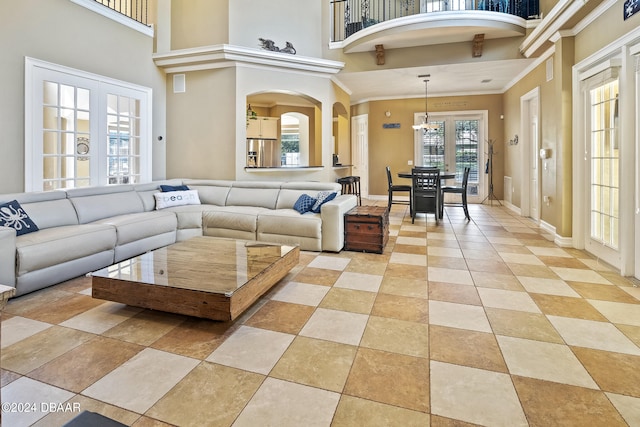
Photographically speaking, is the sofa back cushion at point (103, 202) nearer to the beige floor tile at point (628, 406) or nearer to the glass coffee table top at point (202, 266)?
the glass coffee table top at point (202, 266)

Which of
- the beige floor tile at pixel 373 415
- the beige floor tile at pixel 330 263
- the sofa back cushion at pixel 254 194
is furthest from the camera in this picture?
the sofa back cushion at pixel 254 194

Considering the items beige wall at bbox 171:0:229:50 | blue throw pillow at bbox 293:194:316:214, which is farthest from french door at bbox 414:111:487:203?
blue throw pillow at bbox 293:194:316:214

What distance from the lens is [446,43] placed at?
6066 mm

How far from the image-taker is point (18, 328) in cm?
233

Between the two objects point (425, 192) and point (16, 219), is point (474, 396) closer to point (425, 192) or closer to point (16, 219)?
point (16, 219)

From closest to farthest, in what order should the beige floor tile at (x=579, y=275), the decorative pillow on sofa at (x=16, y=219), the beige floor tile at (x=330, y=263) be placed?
the decorative pillow on sofa at (x=16, y=219) → the beige floor tile at (x=579, y=275) → the beige floor tile at (x=330, y=263)

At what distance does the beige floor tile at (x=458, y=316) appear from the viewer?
7.79ft

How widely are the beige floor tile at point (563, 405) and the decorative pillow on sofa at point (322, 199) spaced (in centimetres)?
314

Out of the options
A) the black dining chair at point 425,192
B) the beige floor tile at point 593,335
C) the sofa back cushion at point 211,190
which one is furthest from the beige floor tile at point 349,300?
the black dining chair at point 425,192

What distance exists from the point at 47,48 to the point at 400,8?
23.8 ft

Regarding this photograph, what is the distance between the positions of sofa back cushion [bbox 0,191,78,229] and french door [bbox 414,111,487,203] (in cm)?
788

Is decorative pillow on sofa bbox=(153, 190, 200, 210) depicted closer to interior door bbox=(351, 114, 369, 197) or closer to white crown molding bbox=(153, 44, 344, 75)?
white crown molding bbox=(153, 44, 344, 75)

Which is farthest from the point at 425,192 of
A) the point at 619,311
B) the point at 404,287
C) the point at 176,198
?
the point at 176,198

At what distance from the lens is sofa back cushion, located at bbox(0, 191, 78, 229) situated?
3.50 metres
